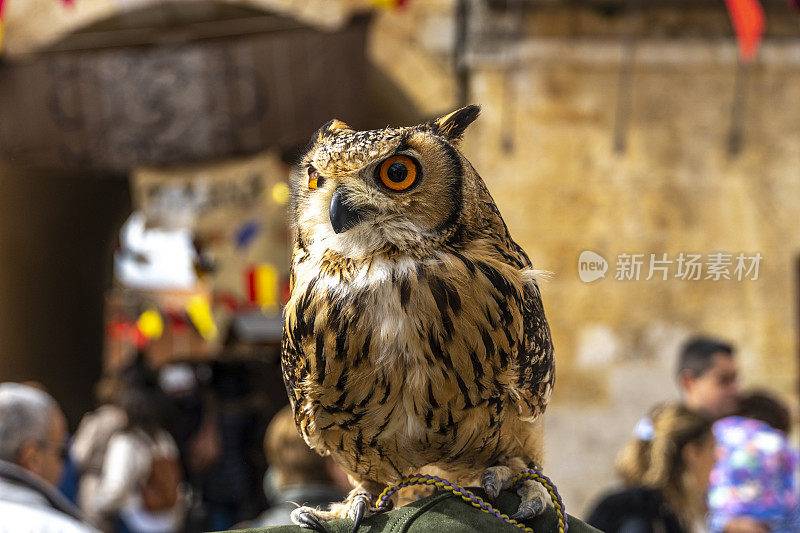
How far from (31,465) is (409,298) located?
1.73 metres

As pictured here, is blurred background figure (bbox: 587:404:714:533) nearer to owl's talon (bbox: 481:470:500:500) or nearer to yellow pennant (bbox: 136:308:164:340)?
owl's talon (bbox: 481:470:500:500)

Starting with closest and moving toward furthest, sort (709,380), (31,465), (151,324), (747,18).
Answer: (31,465), (709,380), (747,18), (151,324)

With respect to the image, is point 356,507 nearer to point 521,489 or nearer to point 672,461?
point 521,489

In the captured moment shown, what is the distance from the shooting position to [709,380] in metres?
2.63

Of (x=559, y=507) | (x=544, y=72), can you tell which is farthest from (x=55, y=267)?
(x=559, y=507)

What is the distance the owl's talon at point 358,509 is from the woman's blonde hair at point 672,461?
5.63 feet

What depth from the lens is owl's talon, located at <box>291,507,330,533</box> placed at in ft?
2.88

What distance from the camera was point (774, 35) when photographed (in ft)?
12.8

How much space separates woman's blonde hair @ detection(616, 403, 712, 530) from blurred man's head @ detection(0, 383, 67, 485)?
1.83 m

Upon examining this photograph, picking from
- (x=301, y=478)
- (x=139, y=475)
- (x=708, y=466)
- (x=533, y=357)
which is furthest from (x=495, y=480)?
(x=139, y=475)

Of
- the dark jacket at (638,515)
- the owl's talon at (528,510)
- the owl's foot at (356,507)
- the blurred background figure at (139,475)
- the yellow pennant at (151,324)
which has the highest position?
the owl's talon at (528,510)

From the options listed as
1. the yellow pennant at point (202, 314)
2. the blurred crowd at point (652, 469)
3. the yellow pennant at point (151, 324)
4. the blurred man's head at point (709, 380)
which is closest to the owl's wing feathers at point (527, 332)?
the blurred crowd at point (652, 469)

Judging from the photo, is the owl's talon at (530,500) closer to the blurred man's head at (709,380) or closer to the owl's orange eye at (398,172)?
the owl's orange eye at (398,172)

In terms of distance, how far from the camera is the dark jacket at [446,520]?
2.70 ft
